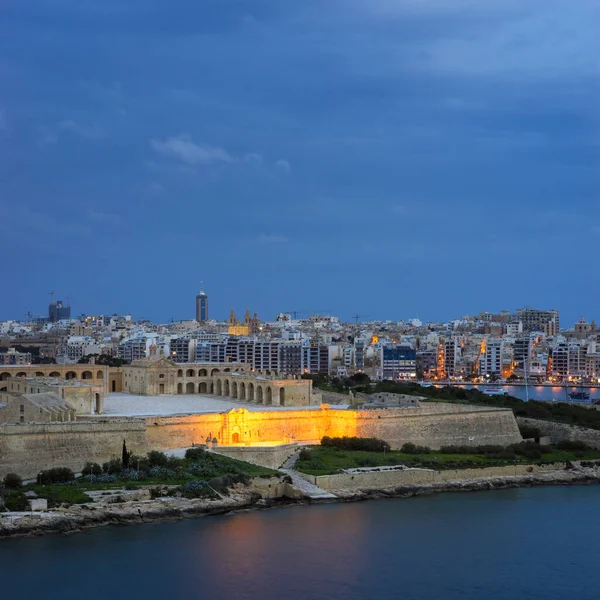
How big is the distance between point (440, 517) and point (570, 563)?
3711mm

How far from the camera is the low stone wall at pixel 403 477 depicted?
2583 centimetres

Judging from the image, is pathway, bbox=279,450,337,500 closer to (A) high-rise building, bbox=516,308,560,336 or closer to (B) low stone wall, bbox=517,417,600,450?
(B) low stone wall, bbox=517,417,600,450

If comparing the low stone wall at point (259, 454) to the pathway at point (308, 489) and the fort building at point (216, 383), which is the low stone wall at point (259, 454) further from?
the fort building at point (216, 383)

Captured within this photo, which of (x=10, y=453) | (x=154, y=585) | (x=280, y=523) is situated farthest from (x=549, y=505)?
(x=10, y=453)

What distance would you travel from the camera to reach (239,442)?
94.2 feet

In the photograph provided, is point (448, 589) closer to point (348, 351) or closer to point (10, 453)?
point (10, 453)

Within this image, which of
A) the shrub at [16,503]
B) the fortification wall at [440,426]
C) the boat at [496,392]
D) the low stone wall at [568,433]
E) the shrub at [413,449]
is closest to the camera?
the shrub at [16,503]

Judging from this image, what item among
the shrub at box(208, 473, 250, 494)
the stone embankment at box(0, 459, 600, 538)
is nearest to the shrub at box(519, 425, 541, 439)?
the stone embankment at box(0, 459, 600, 538)

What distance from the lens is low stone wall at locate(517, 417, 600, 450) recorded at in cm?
3184

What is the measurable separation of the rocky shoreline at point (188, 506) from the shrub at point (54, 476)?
1.55 m

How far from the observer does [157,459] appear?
2539cm

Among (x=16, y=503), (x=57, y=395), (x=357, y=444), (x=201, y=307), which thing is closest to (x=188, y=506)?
(x=16, y=503)

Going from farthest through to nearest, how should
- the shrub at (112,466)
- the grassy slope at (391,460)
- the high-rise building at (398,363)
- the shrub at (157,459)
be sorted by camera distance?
the high-rise building at (398,363) < the grassy slope at (391,460) < the shrub at (157,459) < the shrub at (112,466)

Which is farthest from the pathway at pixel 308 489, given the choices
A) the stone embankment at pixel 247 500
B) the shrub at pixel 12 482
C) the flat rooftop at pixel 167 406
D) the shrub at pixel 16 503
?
the shrub at pixel 16 503
